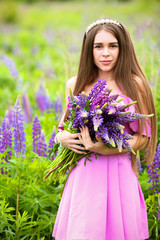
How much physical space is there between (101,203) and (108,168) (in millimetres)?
215

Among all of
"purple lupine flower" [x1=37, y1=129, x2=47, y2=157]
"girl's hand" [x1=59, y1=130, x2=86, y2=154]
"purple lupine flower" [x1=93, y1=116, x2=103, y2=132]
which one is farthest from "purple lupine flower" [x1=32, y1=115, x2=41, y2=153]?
"purple lupine flower" [x1=93, y1=116, x2=103, y2=132]

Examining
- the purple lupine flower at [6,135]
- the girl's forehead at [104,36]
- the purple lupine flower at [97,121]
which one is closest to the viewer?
the purple lupine flower at [97,121]

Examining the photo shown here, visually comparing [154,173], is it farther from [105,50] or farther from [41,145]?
[105,50]

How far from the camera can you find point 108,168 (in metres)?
2.06

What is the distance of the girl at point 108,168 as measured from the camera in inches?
78.2

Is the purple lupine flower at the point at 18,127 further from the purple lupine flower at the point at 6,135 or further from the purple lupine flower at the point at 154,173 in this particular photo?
the purple lupine flower at the point at 154,173

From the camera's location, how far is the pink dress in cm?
198

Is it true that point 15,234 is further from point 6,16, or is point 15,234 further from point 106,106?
point 6,16

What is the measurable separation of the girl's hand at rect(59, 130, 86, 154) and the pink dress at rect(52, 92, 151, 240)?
108mm

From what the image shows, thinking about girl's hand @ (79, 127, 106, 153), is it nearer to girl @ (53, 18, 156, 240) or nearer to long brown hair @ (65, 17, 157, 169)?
girl @ (53, 18, 156, 240)

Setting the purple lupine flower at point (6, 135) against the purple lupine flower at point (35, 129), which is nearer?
the purple lupine flower at point (6, 135)

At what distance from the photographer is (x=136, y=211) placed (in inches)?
82.8

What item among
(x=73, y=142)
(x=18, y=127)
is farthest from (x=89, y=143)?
(x=18, y=127)

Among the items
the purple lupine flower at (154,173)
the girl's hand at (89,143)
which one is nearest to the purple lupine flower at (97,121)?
the girl's hand at (89,143)
